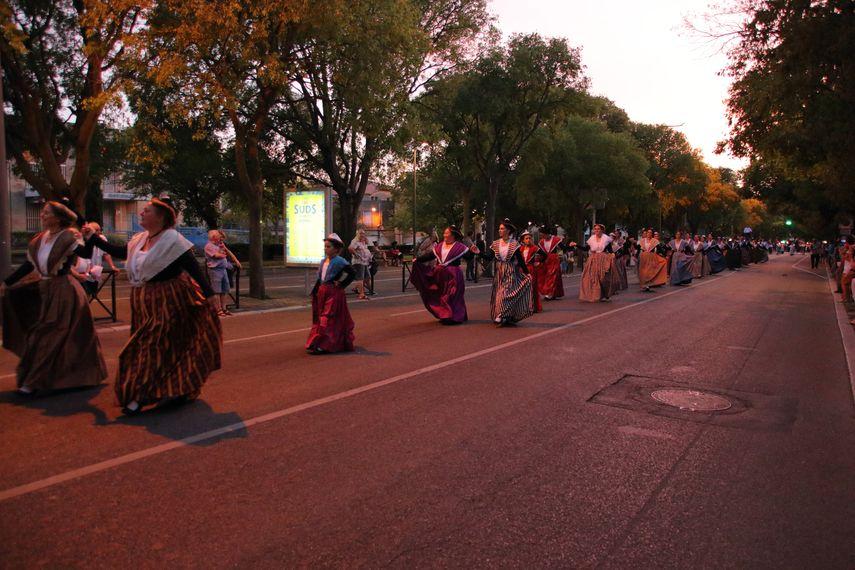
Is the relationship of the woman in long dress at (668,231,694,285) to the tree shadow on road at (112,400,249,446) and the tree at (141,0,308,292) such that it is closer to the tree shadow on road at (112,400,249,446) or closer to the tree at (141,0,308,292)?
the tree at (141,0,308,292)

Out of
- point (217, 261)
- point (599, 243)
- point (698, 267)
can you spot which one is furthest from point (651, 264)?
point (217, 261)

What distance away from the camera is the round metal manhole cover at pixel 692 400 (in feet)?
20.7

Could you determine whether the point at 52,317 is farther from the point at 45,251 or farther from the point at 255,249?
the point at 255,249

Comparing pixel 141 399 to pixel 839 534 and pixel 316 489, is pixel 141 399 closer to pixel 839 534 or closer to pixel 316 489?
pixel 316 489

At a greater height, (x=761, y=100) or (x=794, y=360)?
(x=761, y=100)

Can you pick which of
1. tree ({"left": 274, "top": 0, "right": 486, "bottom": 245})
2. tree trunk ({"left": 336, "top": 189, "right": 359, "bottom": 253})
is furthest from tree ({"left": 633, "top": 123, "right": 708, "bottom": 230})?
tree trunk ({"left": 336, "top": 189, "right": 359, "bottom": 253})

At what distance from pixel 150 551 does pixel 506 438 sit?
2.75m

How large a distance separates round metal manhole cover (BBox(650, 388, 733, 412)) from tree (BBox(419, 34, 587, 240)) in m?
23.1

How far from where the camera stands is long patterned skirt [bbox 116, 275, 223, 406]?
5480mm

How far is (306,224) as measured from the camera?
19.0 m

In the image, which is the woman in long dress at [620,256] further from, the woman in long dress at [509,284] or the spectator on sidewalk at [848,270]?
the woman in long dress at [509,284]

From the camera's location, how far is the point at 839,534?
3.63 m

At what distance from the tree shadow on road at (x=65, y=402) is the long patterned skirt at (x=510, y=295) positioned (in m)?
6.82

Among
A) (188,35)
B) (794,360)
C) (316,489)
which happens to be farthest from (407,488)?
(188,35)
